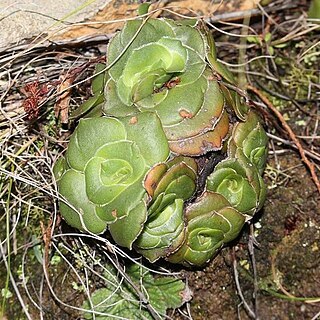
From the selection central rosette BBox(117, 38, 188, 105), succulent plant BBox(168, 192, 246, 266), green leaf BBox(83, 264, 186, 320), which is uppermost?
central rosette BBox(117, 38, 188, 105)

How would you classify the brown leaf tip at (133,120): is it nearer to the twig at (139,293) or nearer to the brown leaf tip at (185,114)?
the brown leaf tip at (185,114)

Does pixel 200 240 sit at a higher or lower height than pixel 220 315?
higher

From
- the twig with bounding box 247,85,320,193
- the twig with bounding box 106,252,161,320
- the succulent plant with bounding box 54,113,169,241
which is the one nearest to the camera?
the succulent plant with bounding box 54,113,169,241

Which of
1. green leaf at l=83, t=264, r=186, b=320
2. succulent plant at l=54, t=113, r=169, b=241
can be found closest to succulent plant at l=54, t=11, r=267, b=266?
succulent plant at l=54, t=113, r=169, b=241

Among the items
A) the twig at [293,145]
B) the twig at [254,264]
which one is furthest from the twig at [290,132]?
the twig at [254,264]

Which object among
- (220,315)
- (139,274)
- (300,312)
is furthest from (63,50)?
(300,312)

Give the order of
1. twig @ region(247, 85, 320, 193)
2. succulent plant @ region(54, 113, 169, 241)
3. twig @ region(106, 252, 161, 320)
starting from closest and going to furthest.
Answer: succulent plant @ region(54, 113, 169, 241)
twig @ region(106, 252, 161, 320)
twig @ region(247, 85, 320, 193)

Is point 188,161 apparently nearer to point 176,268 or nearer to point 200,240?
point 200,240

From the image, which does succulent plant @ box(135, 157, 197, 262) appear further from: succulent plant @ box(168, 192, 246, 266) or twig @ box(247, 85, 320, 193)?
twig @ box(247, 85, 320, 193)
